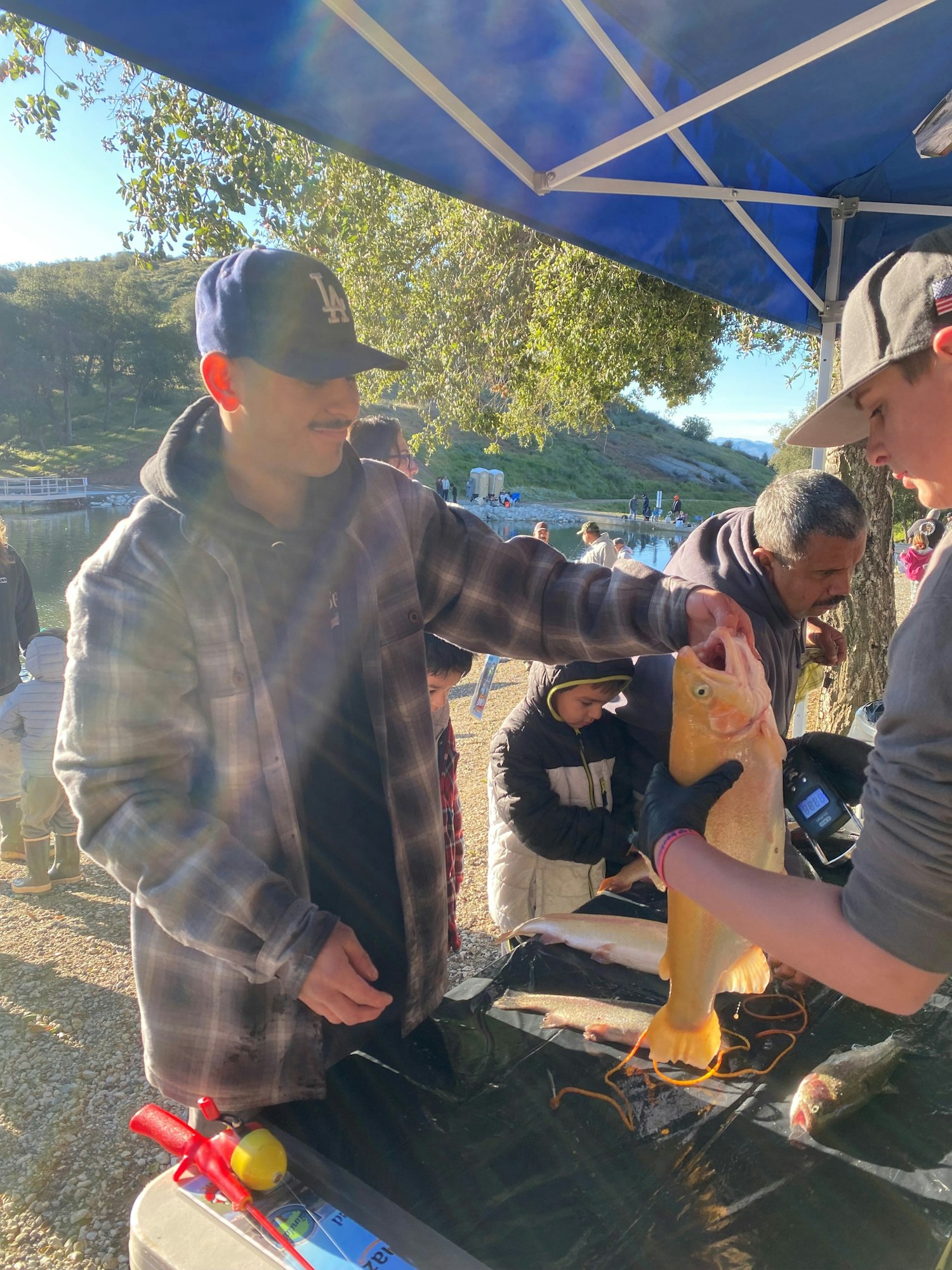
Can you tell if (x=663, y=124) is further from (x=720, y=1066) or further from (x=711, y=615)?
(x=720, y=1066)

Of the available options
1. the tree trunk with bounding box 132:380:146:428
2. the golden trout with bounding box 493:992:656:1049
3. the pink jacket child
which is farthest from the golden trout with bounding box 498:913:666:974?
the tree trunk with bounding box 132:380:146:428

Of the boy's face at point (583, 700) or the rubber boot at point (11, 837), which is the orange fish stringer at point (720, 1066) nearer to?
the boy's face at point (583, 700)

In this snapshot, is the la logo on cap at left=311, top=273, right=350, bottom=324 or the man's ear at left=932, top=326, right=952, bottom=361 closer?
the man's ear at left=932, top=326, right=952, bottom=361

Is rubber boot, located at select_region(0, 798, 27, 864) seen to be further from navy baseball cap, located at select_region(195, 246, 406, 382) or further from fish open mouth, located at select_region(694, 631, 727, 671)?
fish open mouth, located at select_region(694, 631, 727, 671)

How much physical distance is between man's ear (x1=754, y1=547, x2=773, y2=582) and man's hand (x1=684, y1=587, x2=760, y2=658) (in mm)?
817

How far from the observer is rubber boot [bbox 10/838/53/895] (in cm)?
532

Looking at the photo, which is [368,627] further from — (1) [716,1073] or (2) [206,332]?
(1) [716,1073]

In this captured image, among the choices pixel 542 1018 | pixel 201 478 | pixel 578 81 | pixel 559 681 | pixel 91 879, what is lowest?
pixel 91 879

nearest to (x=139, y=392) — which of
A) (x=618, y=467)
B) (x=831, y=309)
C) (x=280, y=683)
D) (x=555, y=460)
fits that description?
(x=555, y=460)

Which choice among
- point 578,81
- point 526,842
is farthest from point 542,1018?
point 578,81

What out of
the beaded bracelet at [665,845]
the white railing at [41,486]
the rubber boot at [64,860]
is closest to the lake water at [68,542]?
the white railing at [41,486]

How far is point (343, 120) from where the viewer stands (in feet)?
9.24

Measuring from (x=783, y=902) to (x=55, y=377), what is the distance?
85.2m

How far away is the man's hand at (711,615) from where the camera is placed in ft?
6.37
